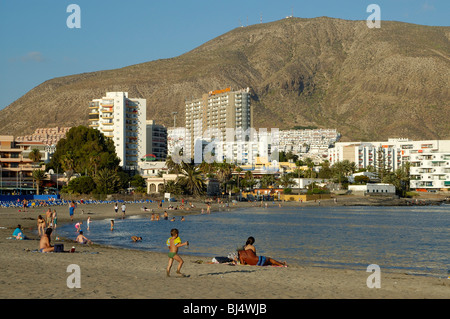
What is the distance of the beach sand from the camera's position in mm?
15092

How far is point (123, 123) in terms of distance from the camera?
155 meters

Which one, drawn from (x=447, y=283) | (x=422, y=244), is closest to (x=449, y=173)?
(x=422, y=244)

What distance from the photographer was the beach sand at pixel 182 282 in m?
15.1

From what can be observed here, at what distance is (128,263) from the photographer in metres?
23.1

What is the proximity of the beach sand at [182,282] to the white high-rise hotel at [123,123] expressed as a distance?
129 meters

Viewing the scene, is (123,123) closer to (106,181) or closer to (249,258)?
(106,181)

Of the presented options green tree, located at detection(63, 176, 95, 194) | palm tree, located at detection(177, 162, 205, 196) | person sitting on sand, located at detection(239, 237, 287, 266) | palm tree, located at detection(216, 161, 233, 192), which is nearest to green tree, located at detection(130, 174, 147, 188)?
palm tree, located at detection(216, 161, 233, 192)

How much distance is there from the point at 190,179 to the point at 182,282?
3550 inches

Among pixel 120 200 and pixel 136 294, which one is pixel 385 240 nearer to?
pixel 136 294

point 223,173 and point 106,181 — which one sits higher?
point 223,173

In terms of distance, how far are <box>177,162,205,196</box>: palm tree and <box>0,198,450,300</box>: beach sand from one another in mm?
81951

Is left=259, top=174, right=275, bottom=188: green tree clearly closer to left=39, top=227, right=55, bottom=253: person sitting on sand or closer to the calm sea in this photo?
the calm sea

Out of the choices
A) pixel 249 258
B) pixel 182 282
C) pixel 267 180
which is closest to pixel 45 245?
pixel 249 258

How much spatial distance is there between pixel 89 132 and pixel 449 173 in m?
98.9
